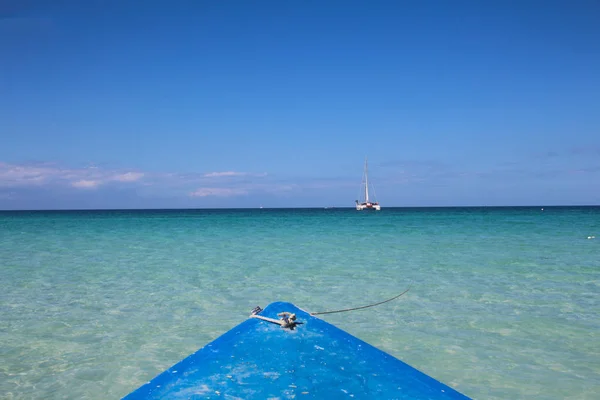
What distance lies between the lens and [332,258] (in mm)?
14953

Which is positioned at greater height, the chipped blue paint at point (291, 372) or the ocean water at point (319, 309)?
the chipped blue paint at point (291, 372)

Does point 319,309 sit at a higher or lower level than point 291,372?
lower

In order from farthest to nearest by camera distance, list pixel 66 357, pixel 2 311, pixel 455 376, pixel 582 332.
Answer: pixel 2 311 < pixel 582 332 < pixel 66 357 < pixel 455 376

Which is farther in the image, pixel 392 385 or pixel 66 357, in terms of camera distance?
pixel 66 357

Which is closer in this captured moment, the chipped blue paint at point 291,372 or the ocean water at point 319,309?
the chipped blue paint at point 291,372

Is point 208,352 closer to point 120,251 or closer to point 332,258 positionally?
point 332,258

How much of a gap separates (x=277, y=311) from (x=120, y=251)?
15.2 metres

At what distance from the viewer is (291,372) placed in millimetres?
3164

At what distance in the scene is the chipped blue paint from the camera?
2.91 meters

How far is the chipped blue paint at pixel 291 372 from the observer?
291 centimetres

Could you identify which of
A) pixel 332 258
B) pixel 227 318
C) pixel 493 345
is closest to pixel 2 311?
pixel 227 318

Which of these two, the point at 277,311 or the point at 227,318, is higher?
the point at 277,311

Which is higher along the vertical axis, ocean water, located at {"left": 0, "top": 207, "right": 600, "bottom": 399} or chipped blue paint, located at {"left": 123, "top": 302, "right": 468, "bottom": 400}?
chipped blue paint, located at {"left": 123, "top": 302, "right": 468, "bottom": 400}

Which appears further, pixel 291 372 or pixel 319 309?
pixel 319 309
